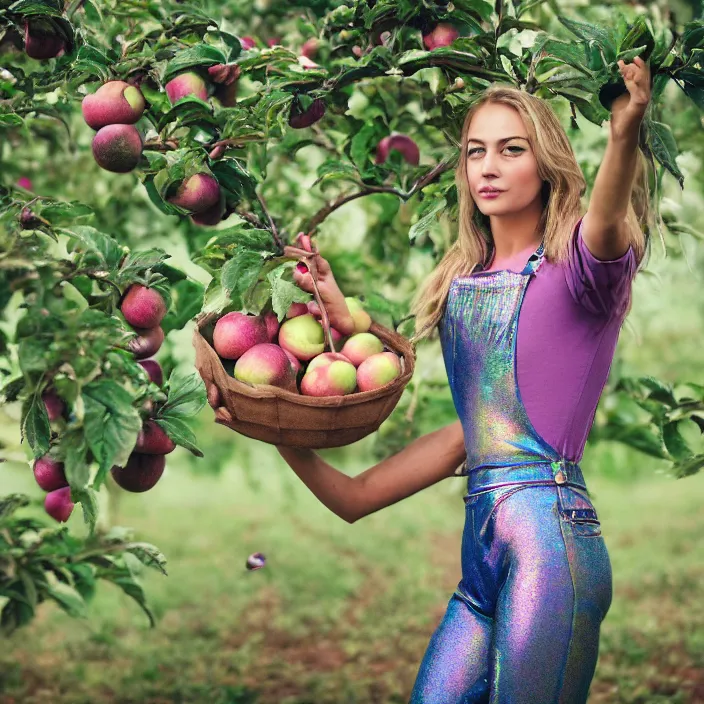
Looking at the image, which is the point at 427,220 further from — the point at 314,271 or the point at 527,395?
the point at 527,395

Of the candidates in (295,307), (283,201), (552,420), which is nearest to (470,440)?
(552,420)

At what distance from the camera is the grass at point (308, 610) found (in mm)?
3373

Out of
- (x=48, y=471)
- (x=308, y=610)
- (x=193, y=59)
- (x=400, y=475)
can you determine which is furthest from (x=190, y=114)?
(x=308, y=610)

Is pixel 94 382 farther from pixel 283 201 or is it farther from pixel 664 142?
pixel 283 201

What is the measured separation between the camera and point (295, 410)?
1562 mm

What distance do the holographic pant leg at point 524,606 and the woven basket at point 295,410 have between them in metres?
0.26

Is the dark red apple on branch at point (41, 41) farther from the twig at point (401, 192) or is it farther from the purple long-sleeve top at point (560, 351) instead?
the purple long-sleeve top at point (560, 351)

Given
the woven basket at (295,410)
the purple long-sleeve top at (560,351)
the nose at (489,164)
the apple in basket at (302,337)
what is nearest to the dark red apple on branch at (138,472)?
the woven basket at (295,410)

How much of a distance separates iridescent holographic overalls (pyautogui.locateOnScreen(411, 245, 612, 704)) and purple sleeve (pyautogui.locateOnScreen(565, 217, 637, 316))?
0.34ft

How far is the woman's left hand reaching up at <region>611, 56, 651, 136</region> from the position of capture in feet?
4.55

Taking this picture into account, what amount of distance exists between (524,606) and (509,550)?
3.7 inches

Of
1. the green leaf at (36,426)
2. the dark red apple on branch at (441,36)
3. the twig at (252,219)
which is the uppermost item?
the dark red apple on branch at (441,36)

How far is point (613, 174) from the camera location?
1.46 metres

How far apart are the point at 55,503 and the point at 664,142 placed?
4.68ft
